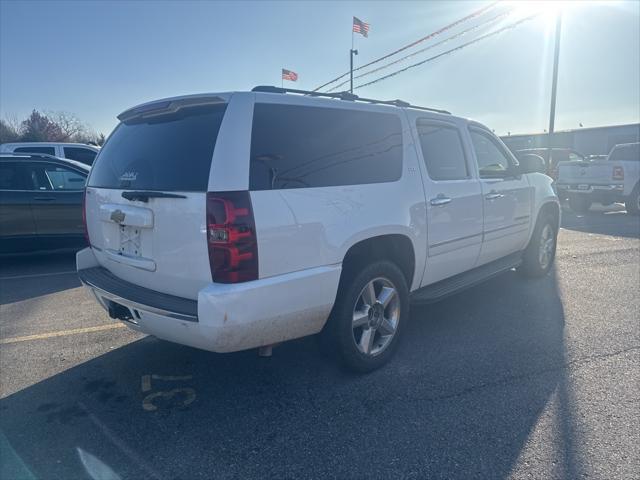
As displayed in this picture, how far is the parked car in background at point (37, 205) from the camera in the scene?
671cm

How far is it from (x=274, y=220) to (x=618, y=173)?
13.4m

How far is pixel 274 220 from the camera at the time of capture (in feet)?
8.60

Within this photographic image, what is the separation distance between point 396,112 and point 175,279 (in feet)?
7.37

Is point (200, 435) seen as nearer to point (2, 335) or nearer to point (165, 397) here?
point (165, 397)

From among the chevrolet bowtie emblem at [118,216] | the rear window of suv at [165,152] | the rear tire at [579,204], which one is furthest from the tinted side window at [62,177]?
the rear tire at [579,204]

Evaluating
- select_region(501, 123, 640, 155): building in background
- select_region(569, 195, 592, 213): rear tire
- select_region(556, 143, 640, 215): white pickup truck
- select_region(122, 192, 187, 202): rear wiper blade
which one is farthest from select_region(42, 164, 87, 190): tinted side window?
select_region(501, 123, 640, 155): building in background

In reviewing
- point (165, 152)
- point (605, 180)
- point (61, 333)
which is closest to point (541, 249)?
point (165, 152)

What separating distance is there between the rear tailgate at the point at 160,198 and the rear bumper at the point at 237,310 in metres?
0.14

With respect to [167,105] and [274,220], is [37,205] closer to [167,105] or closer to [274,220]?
[167,105]

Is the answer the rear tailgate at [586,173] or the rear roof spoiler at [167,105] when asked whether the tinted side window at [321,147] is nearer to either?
the rear roof spoiler at [167,105]

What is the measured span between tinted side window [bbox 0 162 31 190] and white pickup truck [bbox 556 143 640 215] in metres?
13.8

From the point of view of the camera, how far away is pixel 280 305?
2.69m

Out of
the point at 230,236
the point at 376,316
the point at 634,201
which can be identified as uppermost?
the point at 230,236

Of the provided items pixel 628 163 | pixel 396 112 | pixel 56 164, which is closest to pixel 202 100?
pixel 396 112
